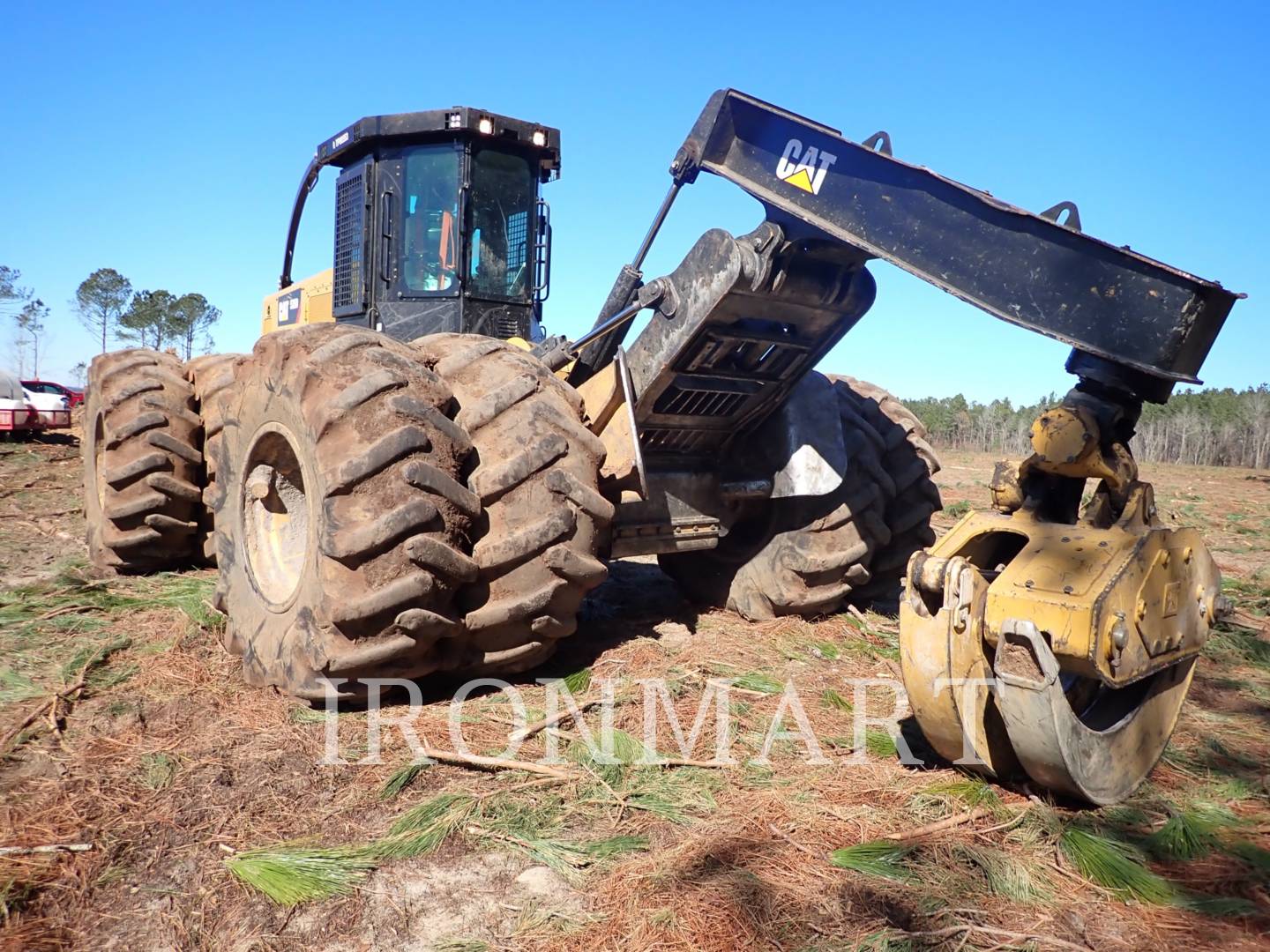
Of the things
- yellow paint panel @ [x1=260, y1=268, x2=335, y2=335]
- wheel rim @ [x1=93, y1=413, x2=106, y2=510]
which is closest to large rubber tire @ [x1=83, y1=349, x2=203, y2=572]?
wheel rim @ [x1=93, y1=413, x2=106, y2=510]

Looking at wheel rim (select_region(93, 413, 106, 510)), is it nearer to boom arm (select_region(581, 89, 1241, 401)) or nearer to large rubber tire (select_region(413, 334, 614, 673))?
large rubber tire (select_region(413, 334, 614, 673))

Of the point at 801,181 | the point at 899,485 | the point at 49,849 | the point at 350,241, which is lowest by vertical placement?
the point at 49,849

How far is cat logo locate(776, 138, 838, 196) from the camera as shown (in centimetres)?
341

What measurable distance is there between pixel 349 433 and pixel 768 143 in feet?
6.62

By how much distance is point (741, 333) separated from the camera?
416 cm

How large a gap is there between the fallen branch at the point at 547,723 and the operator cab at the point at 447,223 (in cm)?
255

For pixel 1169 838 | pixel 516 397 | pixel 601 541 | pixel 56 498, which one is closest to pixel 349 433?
pixel 516 397

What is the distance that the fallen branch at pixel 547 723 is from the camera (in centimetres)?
337

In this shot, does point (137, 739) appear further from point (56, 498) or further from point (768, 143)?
point (56, 498)

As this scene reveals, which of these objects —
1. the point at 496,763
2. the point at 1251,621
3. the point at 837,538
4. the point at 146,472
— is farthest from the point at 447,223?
the point at 1251,621

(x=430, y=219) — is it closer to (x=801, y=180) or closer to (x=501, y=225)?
(x=501, y=225)

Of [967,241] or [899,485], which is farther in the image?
[899,485]

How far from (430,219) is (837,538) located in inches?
118

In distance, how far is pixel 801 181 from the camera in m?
3.50
